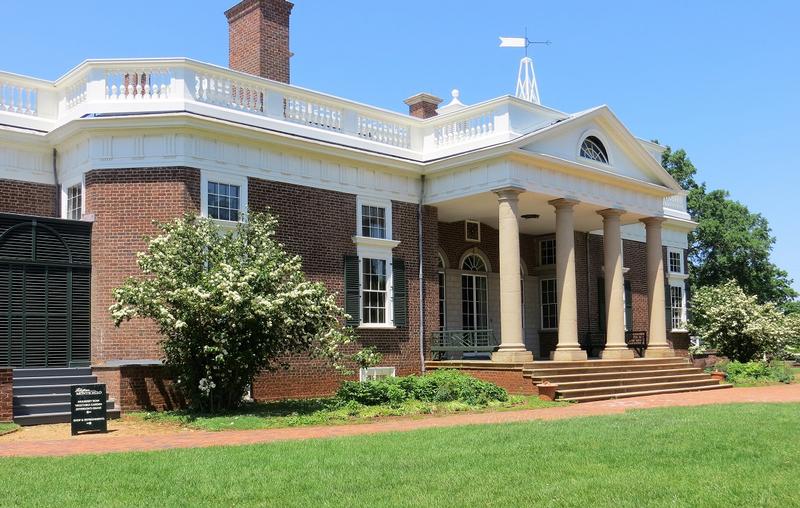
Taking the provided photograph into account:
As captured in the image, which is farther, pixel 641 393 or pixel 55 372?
pixel 641 393

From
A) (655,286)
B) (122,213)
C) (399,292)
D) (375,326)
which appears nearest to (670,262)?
(655,286)

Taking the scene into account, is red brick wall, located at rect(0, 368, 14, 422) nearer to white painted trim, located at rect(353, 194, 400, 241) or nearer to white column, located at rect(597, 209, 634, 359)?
white painted trim, located at rect(353, 194, 400, 241)

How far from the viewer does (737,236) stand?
4766 centimetres

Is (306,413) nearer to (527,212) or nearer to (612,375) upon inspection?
(612,375)

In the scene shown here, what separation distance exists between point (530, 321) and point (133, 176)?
15319 millimetres

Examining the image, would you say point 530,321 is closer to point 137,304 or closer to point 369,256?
point 369,256

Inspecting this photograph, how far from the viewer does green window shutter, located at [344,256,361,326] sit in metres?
20.8

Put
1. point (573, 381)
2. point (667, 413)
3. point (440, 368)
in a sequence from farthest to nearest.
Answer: point (440, 368), point (573, 381), point (667, 413)

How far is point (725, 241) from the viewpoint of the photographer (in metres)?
47.8

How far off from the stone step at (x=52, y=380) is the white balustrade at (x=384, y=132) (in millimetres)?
9089

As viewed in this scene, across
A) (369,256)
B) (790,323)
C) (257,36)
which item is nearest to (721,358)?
(790,323)

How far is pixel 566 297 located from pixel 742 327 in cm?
1000

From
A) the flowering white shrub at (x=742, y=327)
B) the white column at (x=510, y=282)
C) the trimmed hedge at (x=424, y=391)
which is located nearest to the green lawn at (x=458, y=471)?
the trimmed hedge at (x=424, y=391)

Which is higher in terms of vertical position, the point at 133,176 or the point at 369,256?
the point at 133,176
